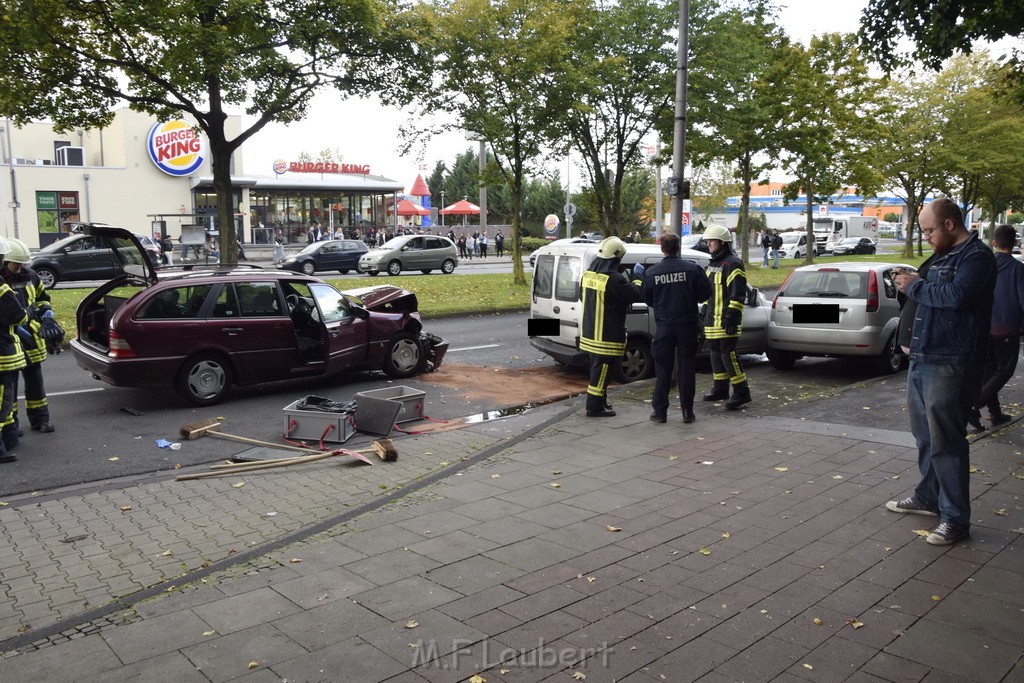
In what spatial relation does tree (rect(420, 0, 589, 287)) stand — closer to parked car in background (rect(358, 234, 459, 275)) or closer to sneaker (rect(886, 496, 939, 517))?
parked car in background (rect(358, 234, 459, 275))

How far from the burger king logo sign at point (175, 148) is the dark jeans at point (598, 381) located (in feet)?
141

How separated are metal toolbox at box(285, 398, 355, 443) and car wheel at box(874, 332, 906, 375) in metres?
7.49

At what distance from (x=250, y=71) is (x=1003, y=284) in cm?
1675

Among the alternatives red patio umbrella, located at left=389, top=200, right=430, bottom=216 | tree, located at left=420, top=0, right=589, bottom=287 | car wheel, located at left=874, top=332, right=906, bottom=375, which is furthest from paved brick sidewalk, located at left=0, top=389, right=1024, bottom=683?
red patio umbrella, located at left=389, top=200, right=430, bottom=216

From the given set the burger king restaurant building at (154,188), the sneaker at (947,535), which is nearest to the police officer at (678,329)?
the sneaker at (947,535)

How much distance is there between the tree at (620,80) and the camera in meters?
23.3

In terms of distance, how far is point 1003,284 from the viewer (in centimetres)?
767

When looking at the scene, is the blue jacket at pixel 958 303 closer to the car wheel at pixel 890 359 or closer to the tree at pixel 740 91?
the car wheel at pixel 890 359

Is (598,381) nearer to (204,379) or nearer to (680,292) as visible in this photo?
(680,292)

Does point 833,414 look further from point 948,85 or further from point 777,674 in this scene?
point 948,85

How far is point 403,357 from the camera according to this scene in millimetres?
11641

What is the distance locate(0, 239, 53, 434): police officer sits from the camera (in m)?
8.18

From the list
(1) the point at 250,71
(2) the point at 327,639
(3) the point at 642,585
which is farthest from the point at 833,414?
(1) the point at 250,71

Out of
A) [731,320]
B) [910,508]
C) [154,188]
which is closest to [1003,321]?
[731,320]
